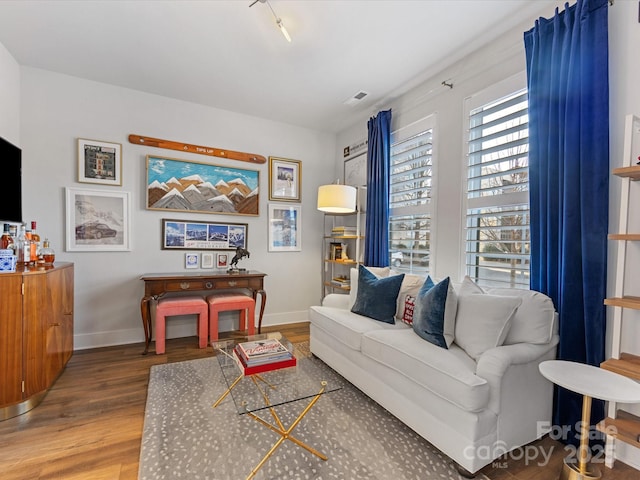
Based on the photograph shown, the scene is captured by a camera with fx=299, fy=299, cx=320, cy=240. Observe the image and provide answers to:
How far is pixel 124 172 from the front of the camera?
3.33m

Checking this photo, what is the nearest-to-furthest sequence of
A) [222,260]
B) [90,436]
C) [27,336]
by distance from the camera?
[90,436] < [27,336] < [222,260]

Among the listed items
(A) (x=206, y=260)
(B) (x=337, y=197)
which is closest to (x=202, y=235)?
(A) (x=206, y=260)

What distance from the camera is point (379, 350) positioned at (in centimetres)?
205

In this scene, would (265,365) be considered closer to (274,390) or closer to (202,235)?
(274,390)

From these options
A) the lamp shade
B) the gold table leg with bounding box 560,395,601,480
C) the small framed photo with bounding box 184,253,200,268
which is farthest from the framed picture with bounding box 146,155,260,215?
the gold table leg with bounding box 560,395,601,480

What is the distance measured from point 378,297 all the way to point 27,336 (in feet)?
8.34

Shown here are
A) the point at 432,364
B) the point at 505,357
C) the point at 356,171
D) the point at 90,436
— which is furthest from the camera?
the point at 356,171

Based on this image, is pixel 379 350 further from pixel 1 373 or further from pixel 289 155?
pixel 289 155

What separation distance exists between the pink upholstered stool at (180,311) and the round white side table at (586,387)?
2.90 m

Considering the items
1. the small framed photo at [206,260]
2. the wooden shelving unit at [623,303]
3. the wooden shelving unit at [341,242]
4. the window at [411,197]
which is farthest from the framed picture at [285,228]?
the wooden shelving unit at [623,303]

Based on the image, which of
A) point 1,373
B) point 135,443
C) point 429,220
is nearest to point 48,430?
point 1,373

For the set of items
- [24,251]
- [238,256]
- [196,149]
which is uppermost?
[196,149]

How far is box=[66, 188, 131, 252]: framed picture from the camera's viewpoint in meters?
3.09

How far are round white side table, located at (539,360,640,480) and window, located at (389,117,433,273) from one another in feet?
5.24
